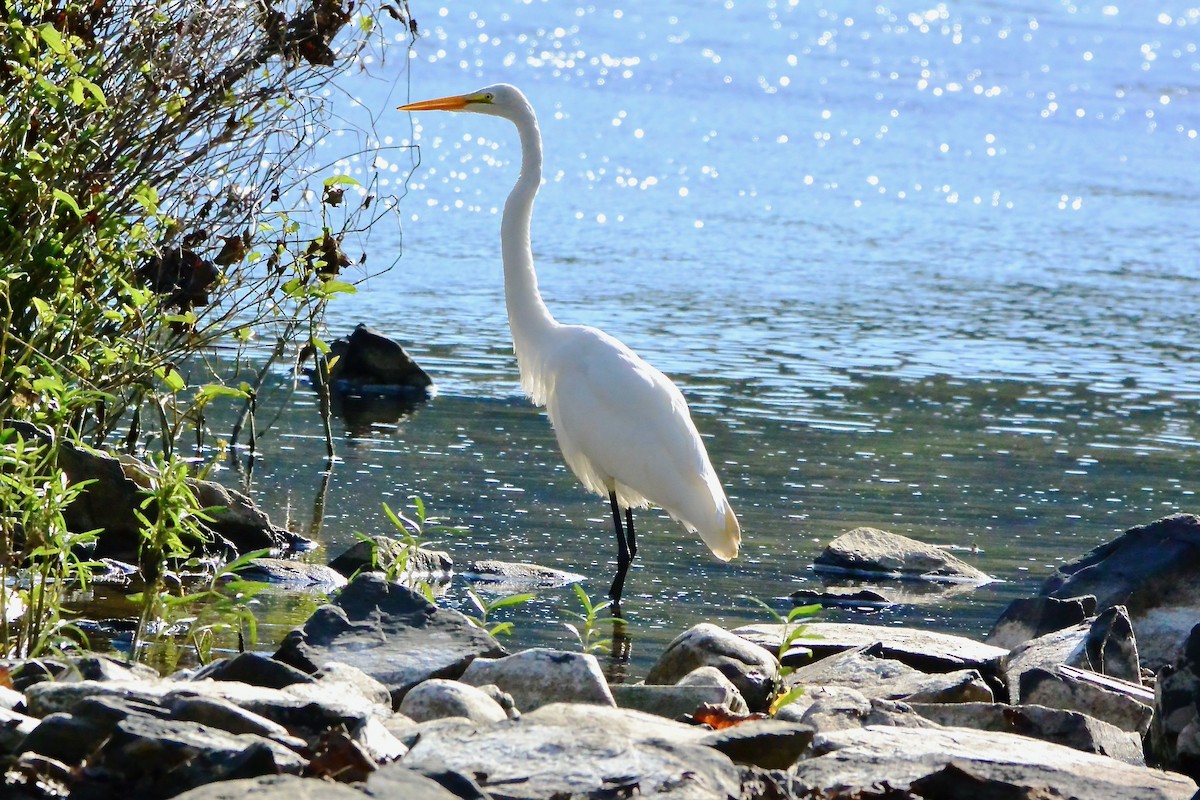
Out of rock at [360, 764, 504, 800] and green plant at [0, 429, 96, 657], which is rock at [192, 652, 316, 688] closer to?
green plant at [0, 429, 96, 657]

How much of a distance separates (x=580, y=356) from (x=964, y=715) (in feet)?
9.02

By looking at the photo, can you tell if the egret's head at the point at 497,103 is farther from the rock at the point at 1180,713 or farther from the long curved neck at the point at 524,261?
the rock at the point at 1180,713

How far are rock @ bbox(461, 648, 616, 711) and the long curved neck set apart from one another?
2.72 metres

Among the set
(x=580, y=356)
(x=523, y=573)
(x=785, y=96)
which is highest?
(x=785, y=96)

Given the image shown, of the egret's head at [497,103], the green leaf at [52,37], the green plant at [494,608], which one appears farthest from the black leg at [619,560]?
the green leaf at [52,37]

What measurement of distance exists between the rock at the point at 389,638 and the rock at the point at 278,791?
1.35 metres

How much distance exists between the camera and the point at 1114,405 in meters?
10.4

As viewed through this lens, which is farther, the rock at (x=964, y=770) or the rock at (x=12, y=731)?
the rock at (x=964, y=770)

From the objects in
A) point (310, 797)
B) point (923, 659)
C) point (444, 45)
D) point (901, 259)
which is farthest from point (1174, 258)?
point (444, 45)

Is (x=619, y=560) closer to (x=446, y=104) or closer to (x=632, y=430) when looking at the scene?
(x=632, y=430)

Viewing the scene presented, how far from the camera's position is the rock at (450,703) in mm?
3865

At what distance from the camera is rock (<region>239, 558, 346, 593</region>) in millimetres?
5730

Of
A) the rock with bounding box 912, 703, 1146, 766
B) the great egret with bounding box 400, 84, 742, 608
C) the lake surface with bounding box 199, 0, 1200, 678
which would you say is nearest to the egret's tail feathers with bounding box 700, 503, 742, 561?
the great egret with bounding box 400, 84, 742, 608

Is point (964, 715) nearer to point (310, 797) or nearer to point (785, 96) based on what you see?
point (310, 797)
